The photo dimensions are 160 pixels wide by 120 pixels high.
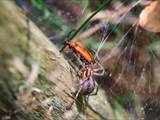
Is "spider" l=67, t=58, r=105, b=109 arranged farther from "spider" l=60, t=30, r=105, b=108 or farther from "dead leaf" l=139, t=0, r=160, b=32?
"dead leaf" l=139, t=0, r=160, b=32

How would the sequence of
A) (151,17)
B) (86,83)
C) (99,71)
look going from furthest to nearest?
1. (151,17)
2. (99,71)
3. (86,83)

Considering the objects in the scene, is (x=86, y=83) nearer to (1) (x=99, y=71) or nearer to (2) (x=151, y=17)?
(1) (x=99, y=71)

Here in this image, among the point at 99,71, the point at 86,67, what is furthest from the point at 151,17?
the point at 86,67

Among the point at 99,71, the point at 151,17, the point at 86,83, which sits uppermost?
the point at 151,17

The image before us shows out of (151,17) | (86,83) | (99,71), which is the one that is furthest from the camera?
(151,17)

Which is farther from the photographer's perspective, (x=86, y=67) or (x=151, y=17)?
(x=151, y=17)

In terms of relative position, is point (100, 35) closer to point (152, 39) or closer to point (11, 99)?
point (152, 39)

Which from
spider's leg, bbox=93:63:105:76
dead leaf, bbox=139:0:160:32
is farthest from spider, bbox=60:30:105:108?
dead leaf, bbox=139:0:160:32

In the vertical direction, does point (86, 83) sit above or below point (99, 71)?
below

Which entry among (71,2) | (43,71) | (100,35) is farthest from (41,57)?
(71,2)
